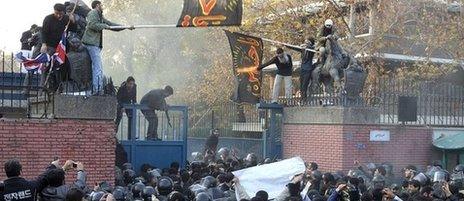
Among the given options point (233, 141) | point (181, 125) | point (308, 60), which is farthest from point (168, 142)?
point (233, 141)

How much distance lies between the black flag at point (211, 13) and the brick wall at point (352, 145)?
502 centimetres

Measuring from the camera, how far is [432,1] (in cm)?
2727

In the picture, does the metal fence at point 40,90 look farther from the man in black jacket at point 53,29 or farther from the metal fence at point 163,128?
the metal fence at point 163,128

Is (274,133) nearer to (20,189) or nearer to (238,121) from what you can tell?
(238,121)

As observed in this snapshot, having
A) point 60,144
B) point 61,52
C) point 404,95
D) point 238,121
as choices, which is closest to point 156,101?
point 60,144

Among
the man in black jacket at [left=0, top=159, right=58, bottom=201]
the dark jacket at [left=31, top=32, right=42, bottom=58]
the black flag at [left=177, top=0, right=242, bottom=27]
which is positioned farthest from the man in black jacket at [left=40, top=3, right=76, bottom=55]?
the man in black jacket at [left=0, top=159, right=58, bottom=201]

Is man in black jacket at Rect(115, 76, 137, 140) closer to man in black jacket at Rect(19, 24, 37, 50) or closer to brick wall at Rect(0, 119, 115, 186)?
man in black jacket at Rect(19, 24, 37, 50)

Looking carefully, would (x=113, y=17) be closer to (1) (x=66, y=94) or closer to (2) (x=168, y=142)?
(2) (x=168, y=142)

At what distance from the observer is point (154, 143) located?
1725cm

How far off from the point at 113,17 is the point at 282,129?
19.8 meters

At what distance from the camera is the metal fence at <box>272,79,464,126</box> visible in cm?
1878

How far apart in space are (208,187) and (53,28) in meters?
4.86

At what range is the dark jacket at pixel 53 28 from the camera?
46.8 ft

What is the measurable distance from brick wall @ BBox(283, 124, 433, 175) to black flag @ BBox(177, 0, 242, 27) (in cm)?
502
